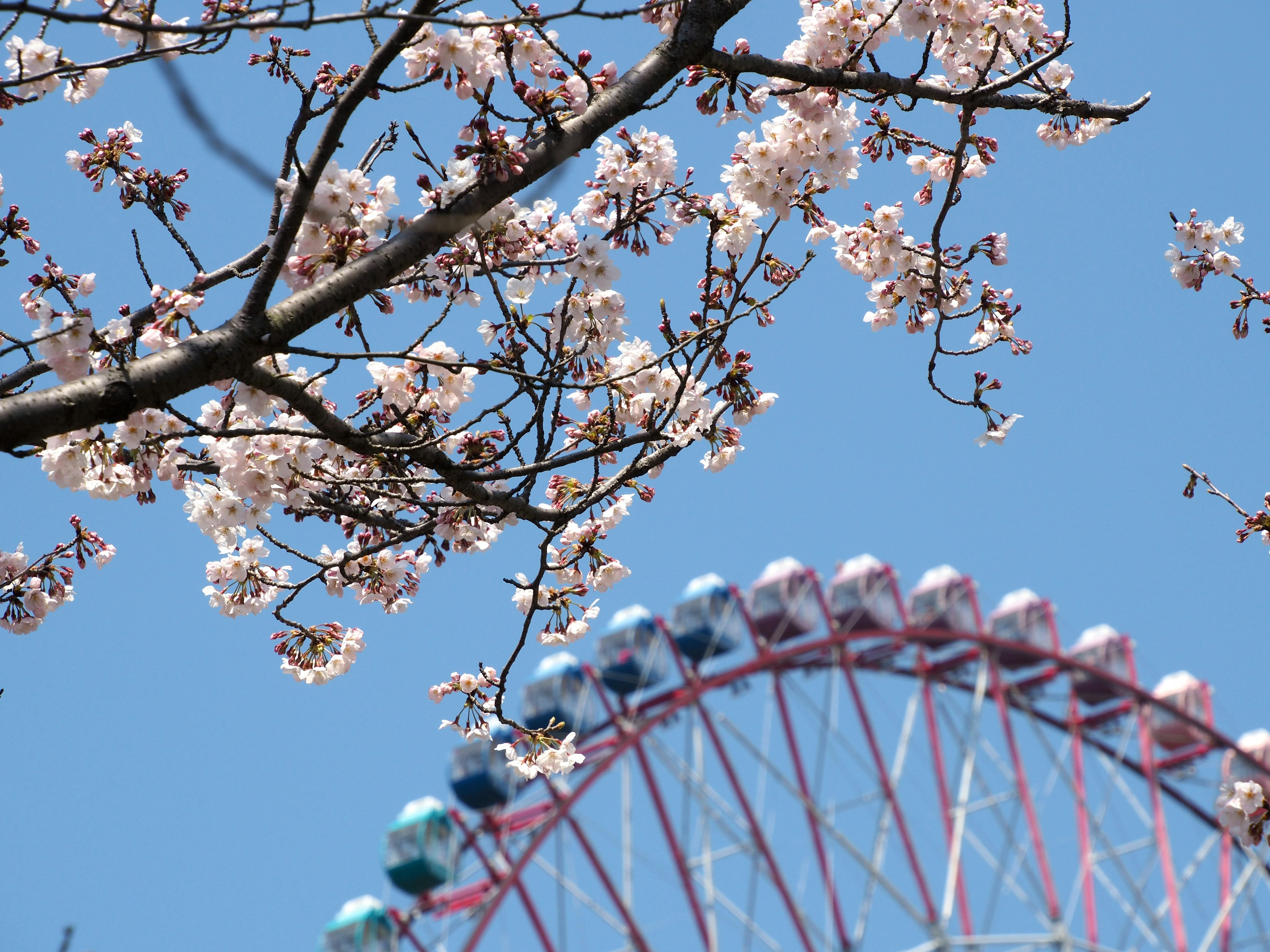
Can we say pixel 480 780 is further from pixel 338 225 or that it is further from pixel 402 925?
pixel 338 225

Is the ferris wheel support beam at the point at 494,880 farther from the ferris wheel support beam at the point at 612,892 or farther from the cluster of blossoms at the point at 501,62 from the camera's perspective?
the cluster of blossoms at the point at 501,62

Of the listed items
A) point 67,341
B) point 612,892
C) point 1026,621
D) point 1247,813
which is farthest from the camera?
point 1026,621

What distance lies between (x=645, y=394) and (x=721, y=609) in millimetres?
17541

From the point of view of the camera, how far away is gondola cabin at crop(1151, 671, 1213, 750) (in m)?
24.4

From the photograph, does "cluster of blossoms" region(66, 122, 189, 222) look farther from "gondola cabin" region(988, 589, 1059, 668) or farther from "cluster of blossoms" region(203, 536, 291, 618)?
"gondola cabin" region(988, 589, 1059, 668)

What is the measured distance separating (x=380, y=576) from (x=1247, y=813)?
274 cm

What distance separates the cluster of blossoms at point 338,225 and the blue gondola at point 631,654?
56.6 ft

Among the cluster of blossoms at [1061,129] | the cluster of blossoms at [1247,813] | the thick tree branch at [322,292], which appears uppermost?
the cluster of blossoms at [1061,129]

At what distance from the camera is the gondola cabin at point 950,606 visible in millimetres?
23875

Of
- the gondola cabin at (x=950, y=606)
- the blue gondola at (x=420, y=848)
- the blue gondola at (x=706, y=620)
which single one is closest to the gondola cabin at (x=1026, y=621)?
the gondola cabin at (x=950, y=606)

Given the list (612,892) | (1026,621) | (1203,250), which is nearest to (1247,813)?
(1203,250)

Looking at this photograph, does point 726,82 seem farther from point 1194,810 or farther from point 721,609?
point 1194,810

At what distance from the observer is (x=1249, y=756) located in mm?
22172

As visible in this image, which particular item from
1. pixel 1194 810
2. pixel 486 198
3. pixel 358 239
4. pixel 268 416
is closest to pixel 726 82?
pixel 486 198
